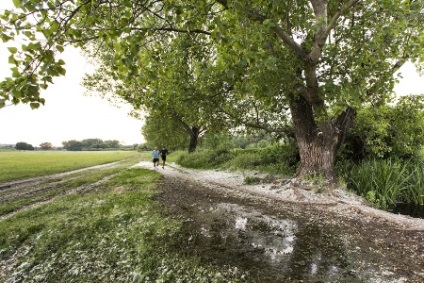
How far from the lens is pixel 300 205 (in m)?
13.0

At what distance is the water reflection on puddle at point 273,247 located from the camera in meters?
6.30

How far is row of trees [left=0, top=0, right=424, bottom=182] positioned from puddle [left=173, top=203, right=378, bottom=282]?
4917 mm

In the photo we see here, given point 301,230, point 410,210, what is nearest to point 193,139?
point 410,210

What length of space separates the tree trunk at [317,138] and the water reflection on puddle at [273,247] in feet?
23.1

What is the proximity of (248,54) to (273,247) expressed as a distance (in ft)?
18.6

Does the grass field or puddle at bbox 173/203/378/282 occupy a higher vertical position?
the grass field

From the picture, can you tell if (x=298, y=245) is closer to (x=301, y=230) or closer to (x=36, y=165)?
(x=301, y=230)

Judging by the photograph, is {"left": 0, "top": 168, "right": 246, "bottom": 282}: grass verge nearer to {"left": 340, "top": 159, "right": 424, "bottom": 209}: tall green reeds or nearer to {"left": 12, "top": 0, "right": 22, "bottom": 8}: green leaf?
{"left": 12, "top": 0, "right": 22, "bottom": 8}: green leaf

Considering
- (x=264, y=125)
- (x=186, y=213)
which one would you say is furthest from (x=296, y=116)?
(x=186, y=213)

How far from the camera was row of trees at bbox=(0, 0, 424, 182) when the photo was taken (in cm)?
547

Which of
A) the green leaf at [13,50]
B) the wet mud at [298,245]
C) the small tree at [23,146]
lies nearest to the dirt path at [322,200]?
the wet mud at [298,245]

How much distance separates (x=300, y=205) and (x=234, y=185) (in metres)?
7.19

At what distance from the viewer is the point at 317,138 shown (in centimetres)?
1673

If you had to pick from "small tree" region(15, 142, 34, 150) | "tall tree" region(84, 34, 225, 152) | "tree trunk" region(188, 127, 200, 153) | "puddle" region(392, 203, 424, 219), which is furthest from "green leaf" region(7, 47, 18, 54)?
"small tree" region(15, 142, 34, 150)
